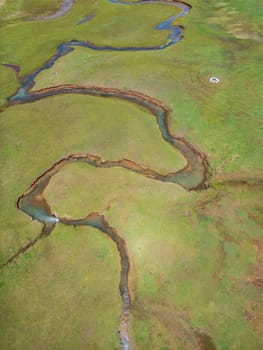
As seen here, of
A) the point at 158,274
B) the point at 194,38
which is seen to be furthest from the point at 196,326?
the point at 194,38

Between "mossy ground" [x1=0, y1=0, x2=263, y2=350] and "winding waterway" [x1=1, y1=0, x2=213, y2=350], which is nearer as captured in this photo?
"mossy ground" [x1=0, y1=0, x2=263, y2=350]

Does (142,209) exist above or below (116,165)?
below

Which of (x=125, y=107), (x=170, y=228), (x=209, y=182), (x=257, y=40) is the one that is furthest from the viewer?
(x=257, y=40)

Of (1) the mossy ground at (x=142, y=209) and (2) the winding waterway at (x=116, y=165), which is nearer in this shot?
(1) the mossy ground at (x=142, y=209)

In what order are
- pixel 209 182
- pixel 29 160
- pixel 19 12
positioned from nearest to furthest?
pixel 209 182 → pixel 29 160 → pixel 19 12

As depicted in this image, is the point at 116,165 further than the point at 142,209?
Yes

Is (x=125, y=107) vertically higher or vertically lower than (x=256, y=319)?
higher

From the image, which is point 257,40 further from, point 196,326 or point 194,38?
point 196,326

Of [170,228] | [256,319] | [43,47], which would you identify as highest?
[43,47]
